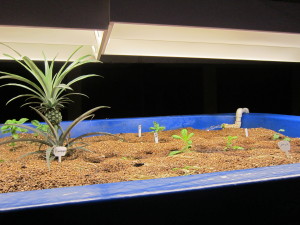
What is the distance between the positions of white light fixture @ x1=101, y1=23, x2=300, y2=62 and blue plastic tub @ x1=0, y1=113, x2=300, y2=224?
1492 mm

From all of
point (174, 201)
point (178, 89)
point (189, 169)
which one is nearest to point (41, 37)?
point (189, 169)

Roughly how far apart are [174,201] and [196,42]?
2222 millimetres

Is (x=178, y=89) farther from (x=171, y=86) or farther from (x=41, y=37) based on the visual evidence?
(x=41, y=37)

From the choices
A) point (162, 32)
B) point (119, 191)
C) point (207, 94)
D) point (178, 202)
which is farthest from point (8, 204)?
point (207, 94)

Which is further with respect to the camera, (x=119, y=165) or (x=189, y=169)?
(x=119, y=165)

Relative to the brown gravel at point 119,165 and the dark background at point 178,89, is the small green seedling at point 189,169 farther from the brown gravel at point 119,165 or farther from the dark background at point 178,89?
the dark background at point 178,89

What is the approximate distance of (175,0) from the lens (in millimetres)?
1967

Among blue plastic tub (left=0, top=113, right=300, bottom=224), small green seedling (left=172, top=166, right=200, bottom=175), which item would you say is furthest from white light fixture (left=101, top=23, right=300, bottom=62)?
blue plastic tub (left=0, top=113, right=300, bottom=224)

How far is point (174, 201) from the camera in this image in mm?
599

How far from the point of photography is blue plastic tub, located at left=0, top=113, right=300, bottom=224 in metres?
0.54

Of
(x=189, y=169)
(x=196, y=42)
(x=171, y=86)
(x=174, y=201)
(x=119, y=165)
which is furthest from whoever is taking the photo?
(x=171, y=86)

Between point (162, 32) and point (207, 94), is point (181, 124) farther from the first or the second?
point (207, 94)

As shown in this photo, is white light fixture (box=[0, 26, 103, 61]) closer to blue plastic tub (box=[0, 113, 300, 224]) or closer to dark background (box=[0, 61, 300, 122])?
dark background (box=[0, 61, 300, 122])

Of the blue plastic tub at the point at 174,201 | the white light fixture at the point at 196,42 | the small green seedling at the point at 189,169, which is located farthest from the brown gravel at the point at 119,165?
the white light fixture at the point at 196,42
